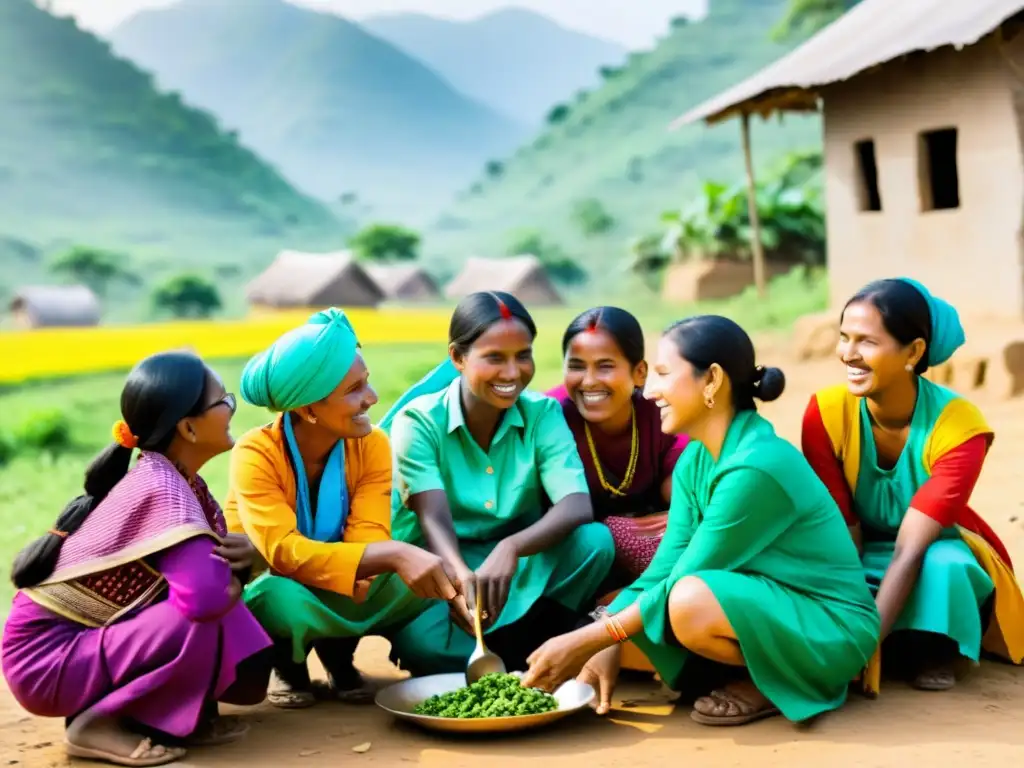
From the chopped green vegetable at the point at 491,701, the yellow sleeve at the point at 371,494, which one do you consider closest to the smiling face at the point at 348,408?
the yellow sleeve at the point at 371,494

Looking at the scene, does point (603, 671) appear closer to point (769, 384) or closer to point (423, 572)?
point (423, 572)

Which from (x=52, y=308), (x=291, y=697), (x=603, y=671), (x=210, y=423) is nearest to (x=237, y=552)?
(x=210, y=423)

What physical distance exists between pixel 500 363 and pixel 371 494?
2.02 ft

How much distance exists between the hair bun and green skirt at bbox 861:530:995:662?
2.71 ft

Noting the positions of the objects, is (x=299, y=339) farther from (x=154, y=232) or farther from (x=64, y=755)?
(x=154, y=232)

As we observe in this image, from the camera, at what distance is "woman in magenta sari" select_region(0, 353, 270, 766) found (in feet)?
11.3

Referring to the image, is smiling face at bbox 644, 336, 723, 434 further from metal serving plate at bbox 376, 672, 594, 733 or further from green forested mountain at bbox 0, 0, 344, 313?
green forested mountain at bbox 0, 0, 344, 313

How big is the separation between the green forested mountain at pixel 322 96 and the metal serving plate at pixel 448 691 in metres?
92.7

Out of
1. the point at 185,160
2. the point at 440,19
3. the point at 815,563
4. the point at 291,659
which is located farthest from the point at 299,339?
the point at 440,19

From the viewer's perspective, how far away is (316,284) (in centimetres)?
2878

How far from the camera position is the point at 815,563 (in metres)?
3.65

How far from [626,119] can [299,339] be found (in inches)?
2871

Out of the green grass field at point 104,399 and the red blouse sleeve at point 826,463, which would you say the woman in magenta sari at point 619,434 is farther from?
the green grass field at point 104,399

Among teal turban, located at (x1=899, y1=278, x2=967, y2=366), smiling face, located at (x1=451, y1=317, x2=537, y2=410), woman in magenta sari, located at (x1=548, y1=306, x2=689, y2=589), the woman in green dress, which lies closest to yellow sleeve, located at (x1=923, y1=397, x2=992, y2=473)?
teal turban, located at (x1=899, y1=278, x2=967, y2=366)
